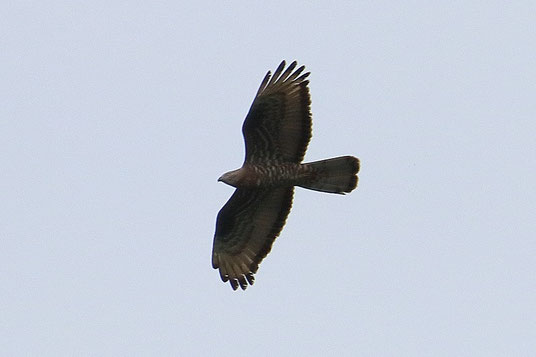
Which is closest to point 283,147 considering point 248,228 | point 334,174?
point 334,174

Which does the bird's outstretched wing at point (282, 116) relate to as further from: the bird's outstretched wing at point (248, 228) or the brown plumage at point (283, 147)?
the bird's outstretched wing at point (248, 228)

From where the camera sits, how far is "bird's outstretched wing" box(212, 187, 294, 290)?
17594mm

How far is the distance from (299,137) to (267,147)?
19.5 inches

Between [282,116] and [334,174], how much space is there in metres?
1.13

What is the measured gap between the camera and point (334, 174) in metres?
16.8

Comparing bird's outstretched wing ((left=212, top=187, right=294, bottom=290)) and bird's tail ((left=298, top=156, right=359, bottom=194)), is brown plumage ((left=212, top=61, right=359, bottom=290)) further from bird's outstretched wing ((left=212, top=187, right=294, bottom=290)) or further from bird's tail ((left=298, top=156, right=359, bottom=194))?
bird's outstretched wing ((left=212, top=187, right=294, bottom=290))

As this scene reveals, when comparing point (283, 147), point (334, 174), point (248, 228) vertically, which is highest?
point (283, 147)

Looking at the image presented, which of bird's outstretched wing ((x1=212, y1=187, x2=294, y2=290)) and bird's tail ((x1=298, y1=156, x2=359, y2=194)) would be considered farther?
bird's outstretched wing ((x1=212, y1=187, x2=294, y2=290))

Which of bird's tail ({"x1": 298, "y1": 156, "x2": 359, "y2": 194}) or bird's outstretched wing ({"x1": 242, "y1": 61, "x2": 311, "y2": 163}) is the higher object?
bird's outstretched wing ({"x1": 242, "y1": 61, "x2": 311, "y2": 163})

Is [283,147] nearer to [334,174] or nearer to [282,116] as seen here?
[282,116]

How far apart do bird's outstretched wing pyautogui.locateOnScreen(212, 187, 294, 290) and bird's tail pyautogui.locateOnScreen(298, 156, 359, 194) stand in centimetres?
87

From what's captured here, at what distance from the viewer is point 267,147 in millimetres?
16891

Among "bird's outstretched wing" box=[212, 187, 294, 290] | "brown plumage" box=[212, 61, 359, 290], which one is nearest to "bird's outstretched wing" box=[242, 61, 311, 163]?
"brown plumage" box=[212, 61, 359, 290]

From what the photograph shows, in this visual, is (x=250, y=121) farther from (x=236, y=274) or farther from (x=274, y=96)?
(x=236, y=274)
